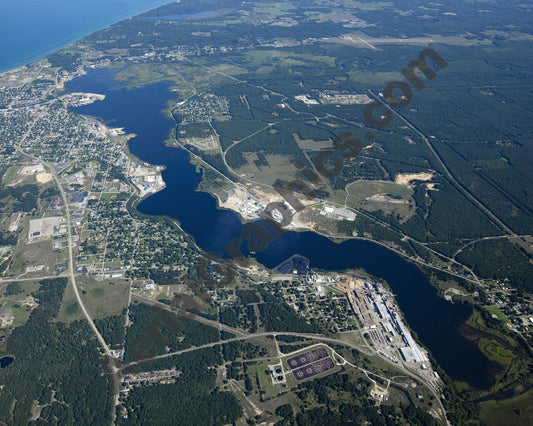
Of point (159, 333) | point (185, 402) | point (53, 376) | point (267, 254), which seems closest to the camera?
point (185, 402)

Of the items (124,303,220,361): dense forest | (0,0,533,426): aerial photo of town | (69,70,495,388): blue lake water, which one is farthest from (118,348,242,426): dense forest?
(69,70,495,388): blue lake water

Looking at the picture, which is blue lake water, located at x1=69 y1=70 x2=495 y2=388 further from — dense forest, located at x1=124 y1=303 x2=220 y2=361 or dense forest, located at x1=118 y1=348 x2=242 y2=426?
dense forest, located at x1=118 y1=348 x2=242 y2=426

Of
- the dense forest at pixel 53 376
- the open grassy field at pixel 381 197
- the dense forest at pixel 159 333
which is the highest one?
the dense forest at pixel 53 376

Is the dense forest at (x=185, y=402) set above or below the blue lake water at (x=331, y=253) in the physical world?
above

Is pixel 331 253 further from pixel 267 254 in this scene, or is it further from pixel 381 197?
pixel 381 197

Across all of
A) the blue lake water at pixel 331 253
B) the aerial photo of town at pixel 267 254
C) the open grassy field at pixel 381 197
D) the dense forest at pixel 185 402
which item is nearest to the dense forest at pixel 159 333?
the aerial photo of town at pixel 267 254

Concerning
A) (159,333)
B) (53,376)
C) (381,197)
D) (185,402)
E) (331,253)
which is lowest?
(381,197)

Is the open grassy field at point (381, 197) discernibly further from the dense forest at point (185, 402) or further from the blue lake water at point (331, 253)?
the dense forest at point (185, 402)

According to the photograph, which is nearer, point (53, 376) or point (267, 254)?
point (53, 376)

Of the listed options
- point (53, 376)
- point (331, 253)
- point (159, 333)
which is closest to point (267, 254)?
point (331, 253)
